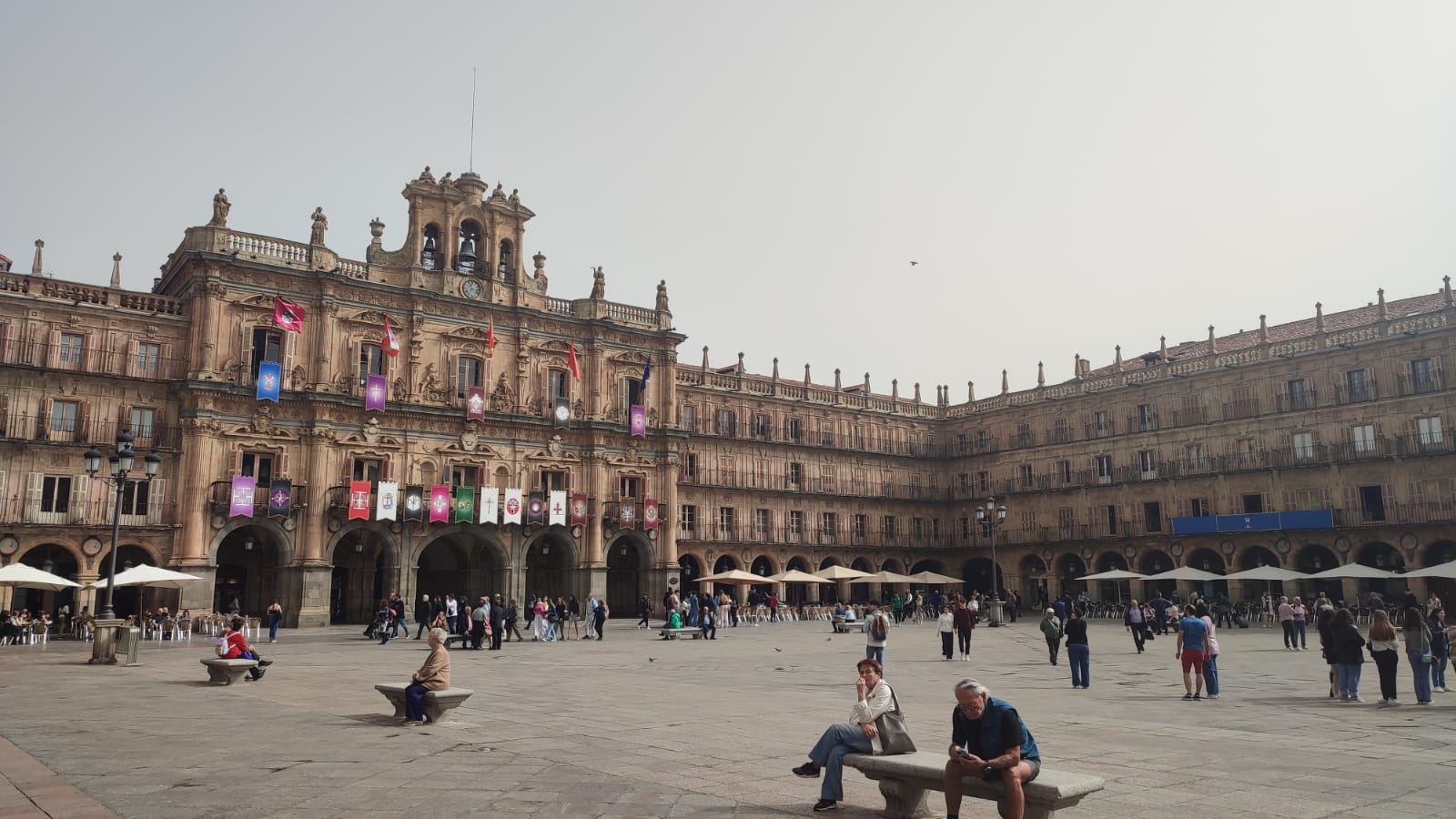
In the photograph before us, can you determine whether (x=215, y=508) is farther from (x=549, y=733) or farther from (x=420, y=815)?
(x=420, y=815)

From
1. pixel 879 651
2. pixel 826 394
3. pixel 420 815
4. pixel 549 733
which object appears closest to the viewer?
pixel 420 815

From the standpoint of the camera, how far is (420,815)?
738 cm

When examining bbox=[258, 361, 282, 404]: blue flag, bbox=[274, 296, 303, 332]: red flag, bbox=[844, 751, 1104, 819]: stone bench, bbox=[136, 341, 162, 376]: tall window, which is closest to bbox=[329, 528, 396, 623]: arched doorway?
bbox=[258, 361, 282, 404]: blue flag

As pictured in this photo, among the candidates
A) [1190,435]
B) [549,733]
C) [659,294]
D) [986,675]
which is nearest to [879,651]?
[986,675]

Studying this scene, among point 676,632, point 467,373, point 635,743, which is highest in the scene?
point 467,373

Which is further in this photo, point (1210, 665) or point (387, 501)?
point (387, 501)

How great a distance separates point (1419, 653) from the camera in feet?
47.8

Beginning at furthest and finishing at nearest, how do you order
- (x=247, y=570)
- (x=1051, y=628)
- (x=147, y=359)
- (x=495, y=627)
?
(x=247, y=570)
(x=147, y=359)
(x=495, y=627)
(x=1051, y=628)

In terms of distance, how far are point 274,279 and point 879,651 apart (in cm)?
2937

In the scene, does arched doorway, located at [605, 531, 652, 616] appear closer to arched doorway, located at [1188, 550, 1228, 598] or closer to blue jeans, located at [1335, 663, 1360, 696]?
arched doorway, located at [1188, 550, 1228, 598]

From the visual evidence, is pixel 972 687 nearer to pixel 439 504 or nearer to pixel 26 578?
pixel 26 578

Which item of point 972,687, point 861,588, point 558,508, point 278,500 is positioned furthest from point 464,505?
point 972,687

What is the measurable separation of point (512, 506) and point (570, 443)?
4.34 meters

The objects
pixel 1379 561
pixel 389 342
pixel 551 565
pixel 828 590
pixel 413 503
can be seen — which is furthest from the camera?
pixel 828 590
